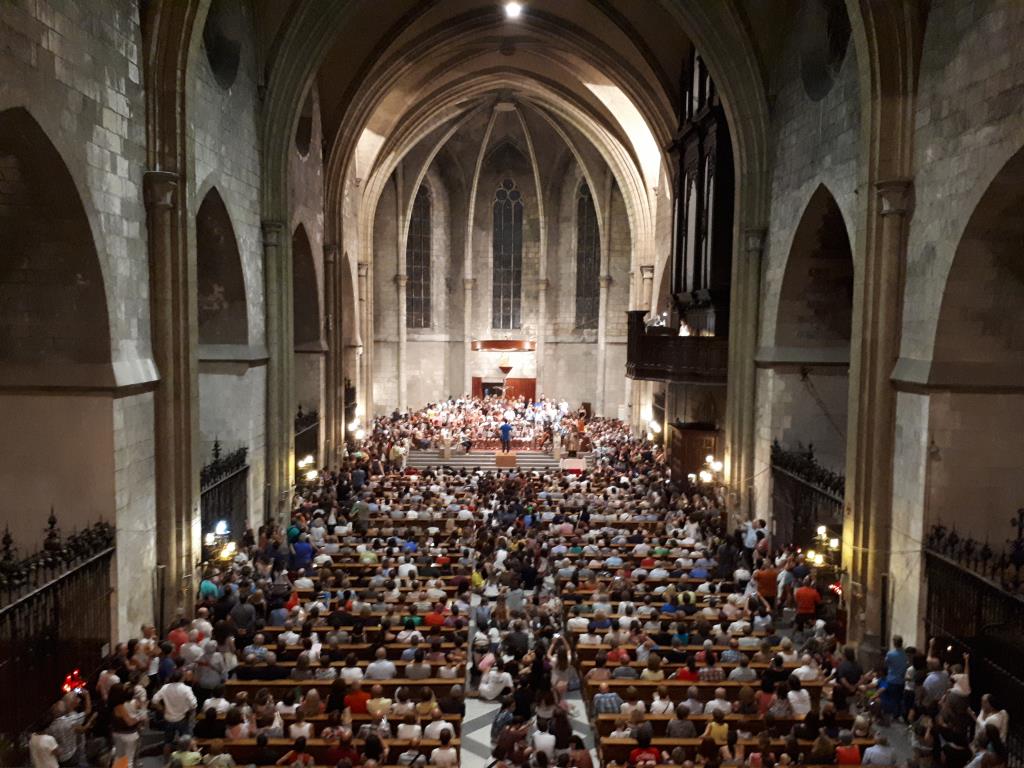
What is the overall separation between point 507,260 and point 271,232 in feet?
85.2

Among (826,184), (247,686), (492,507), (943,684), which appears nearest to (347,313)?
(492,507)

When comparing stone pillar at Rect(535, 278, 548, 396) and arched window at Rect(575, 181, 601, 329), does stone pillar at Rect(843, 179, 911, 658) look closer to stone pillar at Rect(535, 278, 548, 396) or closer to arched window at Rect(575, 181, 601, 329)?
stone pillar at Rect(535, 278, 548, 396)

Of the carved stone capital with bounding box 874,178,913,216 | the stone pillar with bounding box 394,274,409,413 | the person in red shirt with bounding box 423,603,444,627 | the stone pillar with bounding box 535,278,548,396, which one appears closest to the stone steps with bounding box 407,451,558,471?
the stone pillar with bounding box 394,274,409,413

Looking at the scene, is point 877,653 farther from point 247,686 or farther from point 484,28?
point 484,28

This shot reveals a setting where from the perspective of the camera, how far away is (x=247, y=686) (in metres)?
10.5

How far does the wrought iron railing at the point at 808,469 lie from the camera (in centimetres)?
1454

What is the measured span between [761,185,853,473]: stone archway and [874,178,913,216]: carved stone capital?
5146mm

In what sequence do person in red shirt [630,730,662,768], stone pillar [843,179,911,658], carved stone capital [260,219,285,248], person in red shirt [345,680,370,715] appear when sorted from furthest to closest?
carved stone capital [260,219,285,248], stone pillar [843,179,911,658], person in red shirt [345,680,370,715], person in red shirt [630,730,662,768]

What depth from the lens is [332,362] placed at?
2636 centimetres

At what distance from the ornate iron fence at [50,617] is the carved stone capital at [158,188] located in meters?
4.66

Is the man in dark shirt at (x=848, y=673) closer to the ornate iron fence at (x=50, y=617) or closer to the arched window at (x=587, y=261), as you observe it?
the ornate iron fence at (x=50, y=617)

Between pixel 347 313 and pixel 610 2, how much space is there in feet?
49.0

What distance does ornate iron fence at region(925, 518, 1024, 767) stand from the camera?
31.6ft

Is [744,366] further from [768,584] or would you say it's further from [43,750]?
[43,750]
